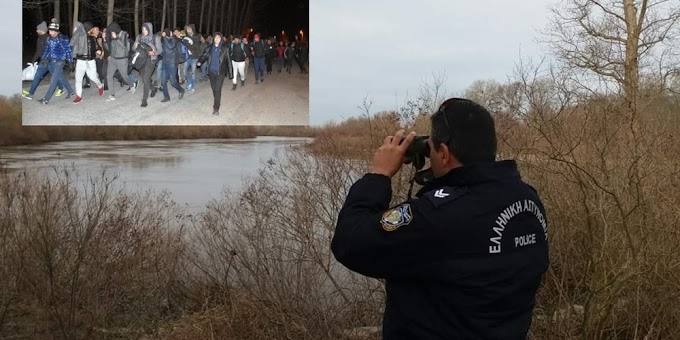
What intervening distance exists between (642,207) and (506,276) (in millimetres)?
4470

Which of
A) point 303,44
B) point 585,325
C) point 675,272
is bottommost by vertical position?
point 585,325

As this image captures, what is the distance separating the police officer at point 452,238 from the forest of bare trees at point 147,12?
1063 centimetres

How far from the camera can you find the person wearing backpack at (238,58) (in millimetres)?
11906

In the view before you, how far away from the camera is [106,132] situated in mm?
13445

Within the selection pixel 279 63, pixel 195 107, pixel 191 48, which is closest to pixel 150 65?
pixel 191 48

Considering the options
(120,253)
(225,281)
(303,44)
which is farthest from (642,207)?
(303,44)

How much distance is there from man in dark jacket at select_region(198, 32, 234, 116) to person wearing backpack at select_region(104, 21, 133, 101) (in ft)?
4.64

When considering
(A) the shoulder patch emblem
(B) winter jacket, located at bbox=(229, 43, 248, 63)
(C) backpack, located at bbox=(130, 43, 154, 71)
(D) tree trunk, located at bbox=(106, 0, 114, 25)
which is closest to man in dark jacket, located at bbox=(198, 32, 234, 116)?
(B) winter jacket, located at bbox=(229, 43, 248, 63)

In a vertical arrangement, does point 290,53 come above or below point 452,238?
above

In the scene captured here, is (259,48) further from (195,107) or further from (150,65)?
(150,65)

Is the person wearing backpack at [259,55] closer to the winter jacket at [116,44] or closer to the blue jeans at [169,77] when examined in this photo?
the blue jeans at [169,77]

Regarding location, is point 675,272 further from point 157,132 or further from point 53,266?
point 157,132

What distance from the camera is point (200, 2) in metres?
11.8

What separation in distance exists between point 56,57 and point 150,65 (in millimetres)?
1728
